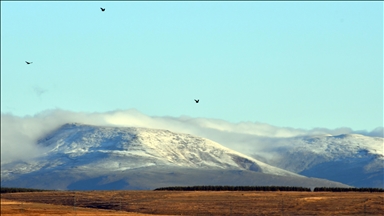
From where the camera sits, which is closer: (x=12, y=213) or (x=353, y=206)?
(x=12, y=213)

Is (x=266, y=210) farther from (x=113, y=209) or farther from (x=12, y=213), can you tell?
(x=12, y=213)

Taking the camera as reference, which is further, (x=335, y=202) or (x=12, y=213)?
(x=335, y=202)

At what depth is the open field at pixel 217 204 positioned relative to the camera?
167 meters

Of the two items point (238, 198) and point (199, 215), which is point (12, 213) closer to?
point (199, 215)

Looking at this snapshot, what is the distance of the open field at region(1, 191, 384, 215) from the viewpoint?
167000 millimetres

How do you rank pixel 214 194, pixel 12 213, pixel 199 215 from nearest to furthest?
pixel 12 213, pixel 199 215, pixel 214 194

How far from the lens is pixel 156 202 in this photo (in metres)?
187

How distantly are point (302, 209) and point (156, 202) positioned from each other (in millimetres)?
31194

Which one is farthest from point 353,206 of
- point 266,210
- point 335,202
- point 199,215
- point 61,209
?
point 61,209

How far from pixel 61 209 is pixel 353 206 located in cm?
5225

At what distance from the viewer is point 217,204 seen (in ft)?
577

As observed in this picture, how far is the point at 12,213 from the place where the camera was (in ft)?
507

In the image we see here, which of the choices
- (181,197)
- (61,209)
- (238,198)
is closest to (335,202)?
(238,198)

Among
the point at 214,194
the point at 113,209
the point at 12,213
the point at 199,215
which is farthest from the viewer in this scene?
the point at 214,194
